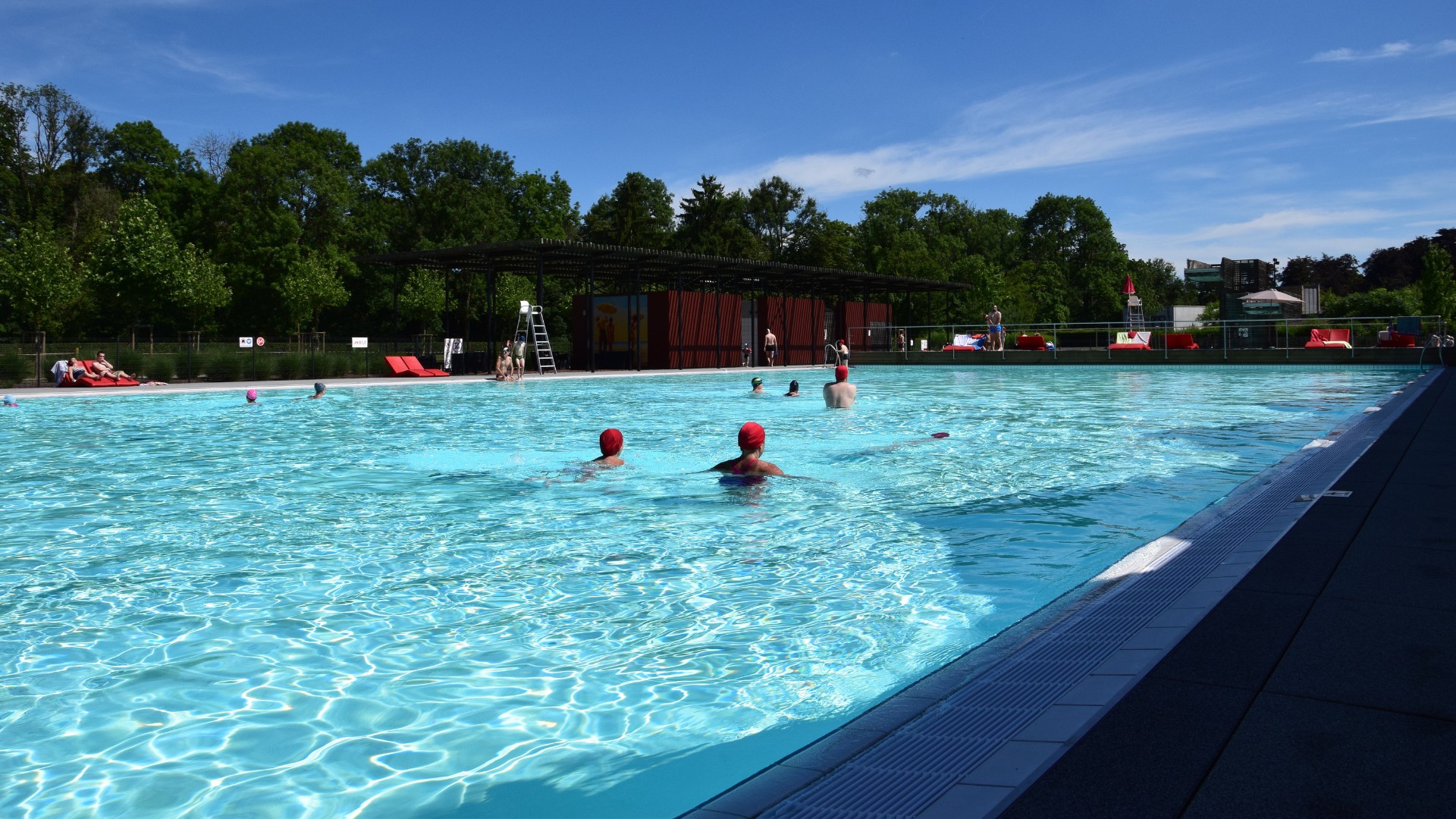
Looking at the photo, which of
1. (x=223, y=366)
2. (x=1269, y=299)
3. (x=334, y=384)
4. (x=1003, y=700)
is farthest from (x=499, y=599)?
(x=1269, y=299)

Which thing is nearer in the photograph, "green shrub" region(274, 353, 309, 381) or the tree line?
"green shrub" region(274, 353, 309, 381)

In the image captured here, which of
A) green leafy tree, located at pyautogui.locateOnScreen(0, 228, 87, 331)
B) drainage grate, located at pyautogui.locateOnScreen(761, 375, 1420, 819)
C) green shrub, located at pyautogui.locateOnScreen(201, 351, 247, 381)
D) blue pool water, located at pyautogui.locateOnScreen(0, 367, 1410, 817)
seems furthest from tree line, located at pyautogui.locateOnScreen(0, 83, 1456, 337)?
drainage grate, located at pyautogui.locateOnScreen(761, 375, 1420, 819)

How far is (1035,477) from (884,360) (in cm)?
3092

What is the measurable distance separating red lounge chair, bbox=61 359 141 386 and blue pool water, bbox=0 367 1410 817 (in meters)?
11.3

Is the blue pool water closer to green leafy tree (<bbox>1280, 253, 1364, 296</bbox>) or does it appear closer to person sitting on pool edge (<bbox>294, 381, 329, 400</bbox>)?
person sitting on pool edge (<bbox>294, 381, 329, 400</bbox>)

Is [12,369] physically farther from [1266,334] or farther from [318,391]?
[1266,334]

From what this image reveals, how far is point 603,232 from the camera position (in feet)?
219

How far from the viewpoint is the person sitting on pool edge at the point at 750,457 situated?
28.4ft

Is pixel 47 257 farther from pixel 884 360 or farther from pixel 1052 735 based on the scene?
pixel 1052 735

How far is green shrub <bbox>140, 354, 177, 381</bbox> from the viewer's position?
25.6 meters

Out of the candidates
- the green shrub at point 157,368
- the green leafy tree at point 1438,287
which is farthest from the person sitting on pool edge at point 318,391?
the green leafy tree at point 1438,287

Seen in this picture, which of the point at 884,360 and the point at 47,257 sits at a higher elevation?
the point at 47,257

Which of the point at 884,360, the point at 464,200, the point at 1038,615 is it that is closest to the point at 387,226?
the point at 464,200

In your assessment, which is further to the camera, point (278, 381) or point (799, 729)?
point (278, 381)
